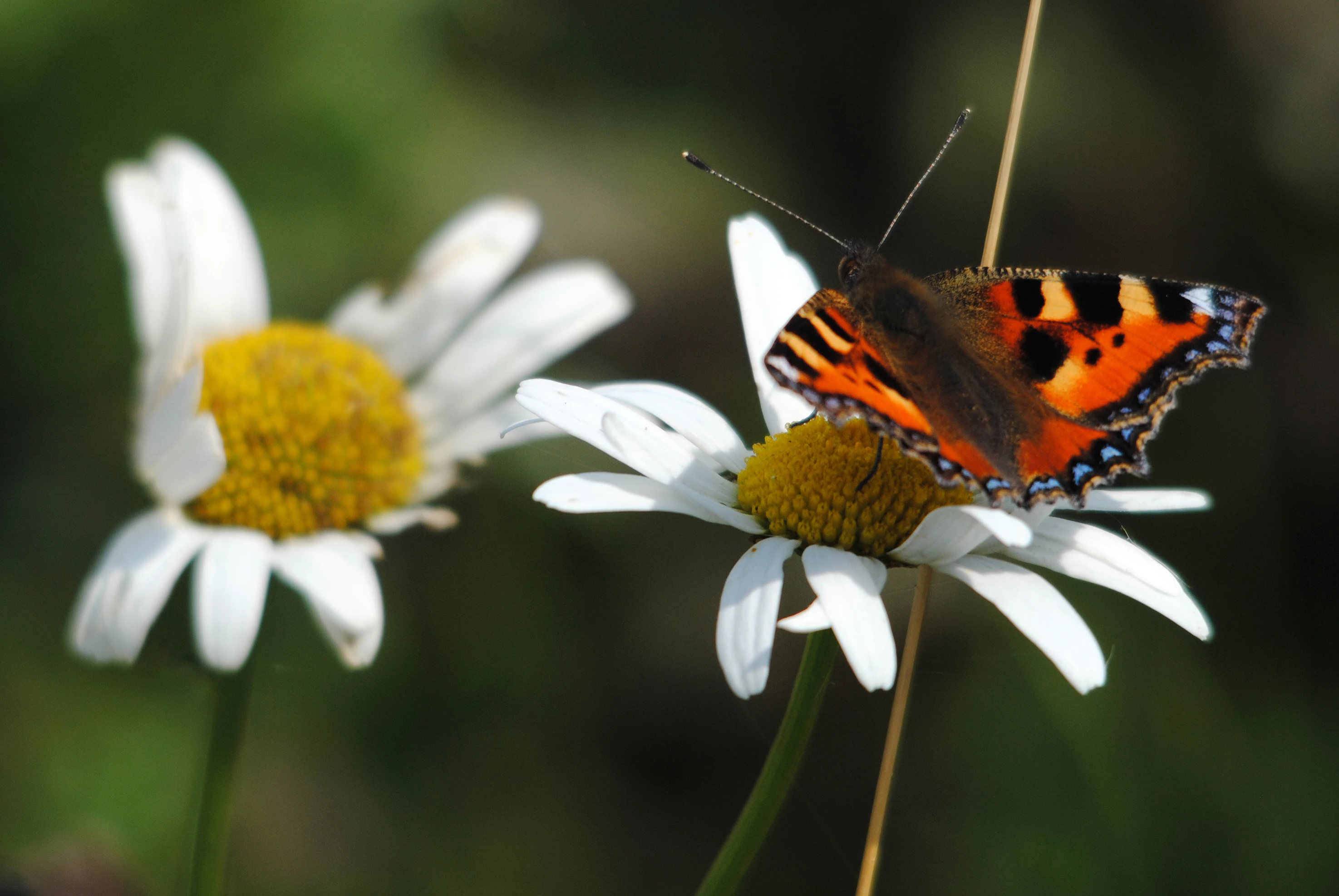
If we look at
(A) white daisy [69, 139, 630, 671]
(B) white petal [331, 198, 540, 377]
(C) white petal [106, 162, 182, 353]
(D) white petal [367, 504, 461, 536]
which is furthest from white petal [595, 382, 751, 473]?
(C) white petal [106, 162, 182, 353]

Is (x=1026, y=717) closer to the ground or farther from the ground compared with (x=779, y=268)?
closer to the ground

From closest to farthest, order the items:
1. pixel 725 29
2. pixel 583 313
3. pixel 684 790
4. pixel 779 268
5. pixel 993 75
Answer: pixel 779 268
pixel 583 313
pixel 684 790
pixel 993 75
pixel 725 29

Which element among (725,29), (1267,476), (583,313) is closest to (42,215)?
(583,313)

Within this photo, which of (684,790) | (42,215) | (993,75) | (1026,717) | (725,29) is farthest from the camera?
(725,29)

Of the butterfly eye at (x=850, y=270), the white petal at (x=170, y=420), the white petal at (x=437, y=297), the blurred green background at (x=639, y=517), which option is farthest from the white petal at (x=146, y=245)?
the butterfly eye at (x=850, y=270)

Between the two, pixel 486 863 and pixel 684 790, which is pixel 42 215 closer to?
pixel 486 863

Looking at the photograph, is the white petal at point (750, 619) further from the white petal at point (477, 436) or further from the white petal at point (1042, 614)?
the white petal at point (477, 436)
